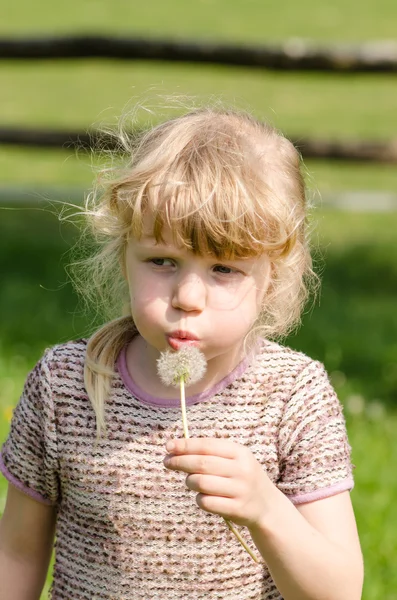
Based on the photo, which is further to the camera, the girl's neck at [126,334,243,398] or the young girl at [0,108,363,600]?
the girl's neck at [126,334,243,398]

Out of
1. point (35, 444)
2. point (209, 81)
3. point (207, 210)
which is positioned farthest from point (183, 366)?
point (209, 81)

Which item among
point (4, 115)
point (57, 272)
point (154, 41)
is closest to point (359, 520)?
point (57, 272)

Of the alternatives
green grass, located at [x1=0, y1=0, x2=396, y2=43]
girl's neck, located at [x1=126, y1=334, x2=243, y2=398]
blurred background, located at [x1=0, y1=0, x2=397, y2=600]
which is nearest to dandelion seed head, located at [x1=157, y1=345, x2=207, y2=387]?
girl's neck, located at [x1=126, y1=334, x2=243, y2=398]

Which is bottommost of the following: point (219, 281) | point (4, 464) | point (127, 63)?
point (4, 464)

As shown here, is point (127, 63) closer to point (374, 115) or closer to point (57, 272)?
point (57, 272)

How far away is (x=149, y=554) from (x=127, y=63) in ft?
19.0

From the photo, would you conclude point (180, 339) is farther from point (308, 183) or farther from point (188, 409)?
point (308, 183)

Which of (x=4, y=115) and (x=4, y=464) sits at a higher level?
(x=4, y=115)

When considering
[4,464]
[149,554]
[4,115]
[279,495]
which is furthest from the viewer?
[4,115]

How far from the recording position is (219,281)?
6.75ft

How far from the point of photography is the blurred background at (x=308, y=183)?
13.5 ft

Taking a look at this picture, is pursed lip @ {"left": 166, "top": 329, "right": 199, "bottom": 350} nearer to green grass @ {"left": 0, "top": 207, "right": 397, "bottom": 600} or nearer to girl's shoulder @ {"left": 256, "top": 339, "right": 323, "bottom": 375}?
girl's shoulder @ {"left": 256, "top": 339, "right": 323, "bottom": 375}

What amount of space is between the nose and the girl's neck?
0.82 ft

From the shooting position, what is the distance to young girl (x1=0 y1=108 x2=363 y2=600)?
203 centimetres
